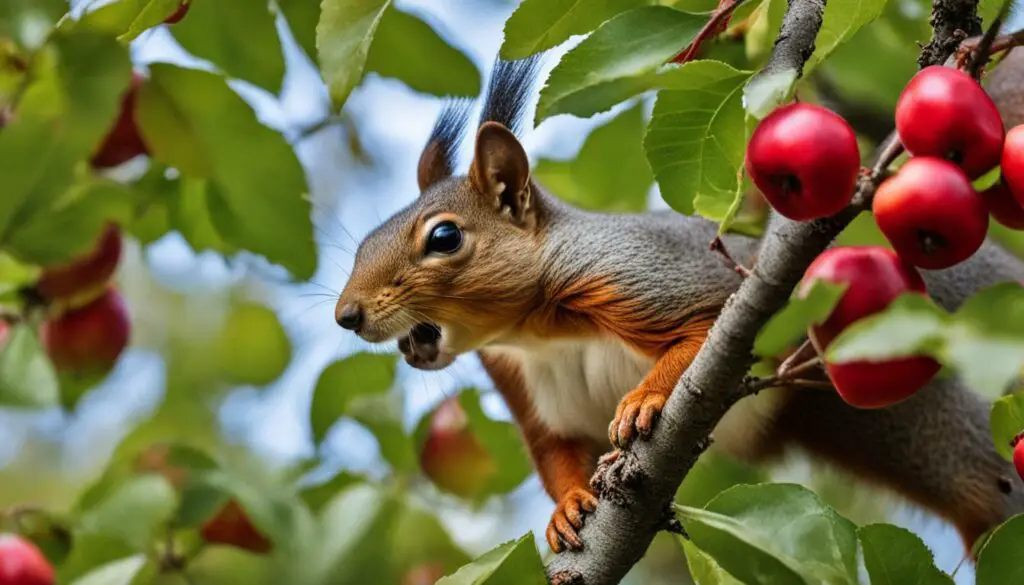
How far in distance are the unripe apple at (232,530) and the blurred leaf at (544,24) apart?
5.23 ft

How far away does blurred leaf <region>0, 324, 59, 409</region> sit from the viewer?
8.85ft

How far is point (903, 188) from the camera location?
4.20ft

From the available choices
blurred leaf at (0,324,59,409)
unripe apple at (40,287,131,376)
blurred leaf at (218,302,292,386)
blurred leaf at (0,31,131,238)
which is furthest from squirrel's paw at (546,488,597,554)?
unripe apple at (40,287,131,376)

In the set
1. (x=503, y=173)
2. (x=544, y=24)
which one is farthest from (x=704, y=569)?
(x=503, y=173)

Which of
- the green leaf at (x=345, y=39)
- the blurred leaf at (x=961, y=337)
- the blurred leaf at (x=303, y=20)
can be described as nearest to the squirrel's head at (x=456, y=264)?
the blurred leaf at (x=303, y=20)

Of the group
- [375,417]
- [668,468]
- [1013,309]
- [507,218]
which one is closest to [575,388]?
[507,218]

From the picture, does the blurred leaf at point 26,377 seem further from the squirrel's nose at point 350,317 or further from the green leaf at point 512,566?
the green leaf at point 512,566

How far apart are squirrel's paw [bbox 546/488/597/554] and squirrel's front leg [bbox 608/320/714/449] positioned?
14cm

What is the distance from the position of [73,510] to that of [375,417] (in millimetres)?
693

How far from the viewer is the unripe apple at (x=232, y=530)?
299 centimetres

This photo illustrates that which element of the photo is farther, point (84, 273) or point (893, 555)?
point (84, 273)

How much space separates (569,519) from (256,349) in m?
1.47

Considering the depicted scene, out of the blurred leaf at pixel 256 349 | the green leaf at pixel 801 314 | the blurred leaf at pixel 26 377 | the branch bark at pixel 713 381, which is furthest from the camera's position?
the blurred leaf at pixel 256 349

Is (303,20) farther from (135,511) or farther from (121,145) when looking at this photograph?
(135,511)
